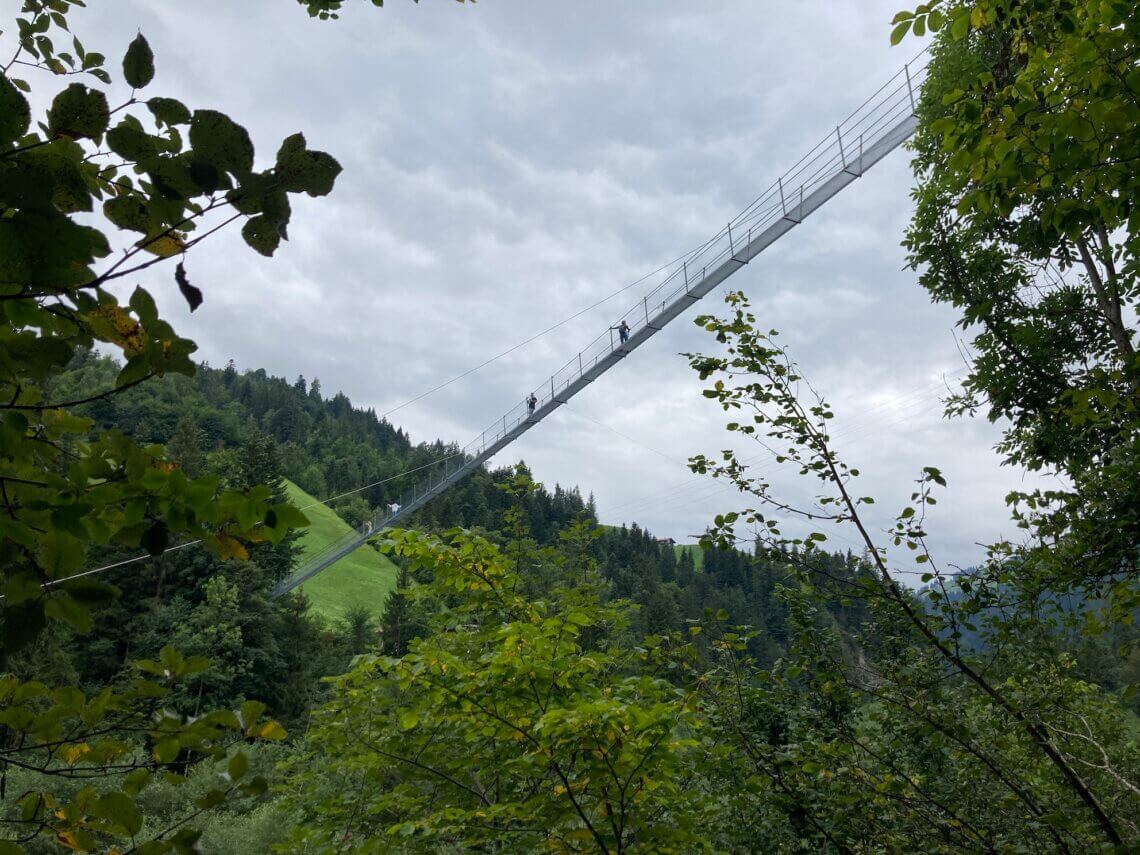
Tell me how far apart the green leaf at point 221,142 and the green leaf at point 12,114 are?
14 cm

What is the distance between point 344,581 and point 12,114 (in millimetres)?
67112

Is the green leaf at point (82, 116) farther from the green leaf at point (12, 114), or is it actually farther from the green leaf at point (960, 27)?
the green leaf at point (960, 27)

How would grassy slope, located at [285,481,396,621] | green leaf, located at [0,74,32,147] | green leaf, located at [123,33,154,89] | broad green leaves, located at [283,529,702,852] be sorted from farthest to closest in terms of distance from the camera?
grassy slope, located at [285,481,396,621] < broad green leaves, located at [283,529,702,852] < green leaf, located at [123,33,154,89] < green leaf, located at [0,74,32,147]

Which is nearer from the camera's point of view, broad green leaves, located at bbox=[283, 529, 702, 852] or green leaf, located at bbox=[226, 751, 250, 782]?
green leaf, located at bbox=[226, 751, 250, 782]

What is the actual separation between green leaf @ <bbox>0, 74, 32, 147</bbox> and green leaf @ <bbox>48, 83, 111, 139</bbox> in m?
0.18

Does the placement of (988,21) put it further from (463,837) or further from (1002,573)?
(463,837)

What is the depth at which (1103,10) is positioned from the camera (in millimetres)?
1758

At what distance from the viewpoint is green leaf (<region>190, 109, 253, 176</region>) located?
2.27ft

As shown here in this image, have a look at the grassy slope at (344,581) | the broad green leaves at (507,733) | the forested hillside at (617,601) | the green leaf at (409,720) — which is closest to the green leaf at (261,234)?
the forested hillside at (617,601)

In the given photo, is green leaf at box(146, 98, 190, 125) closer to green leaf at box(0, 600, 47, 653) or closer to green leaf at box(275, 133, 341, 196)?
green leaf at box(275, 133, 341, 196)

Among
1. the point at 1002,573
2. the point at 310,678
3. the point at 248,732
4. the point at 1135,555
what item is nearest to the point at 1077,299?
the point at 1135,555

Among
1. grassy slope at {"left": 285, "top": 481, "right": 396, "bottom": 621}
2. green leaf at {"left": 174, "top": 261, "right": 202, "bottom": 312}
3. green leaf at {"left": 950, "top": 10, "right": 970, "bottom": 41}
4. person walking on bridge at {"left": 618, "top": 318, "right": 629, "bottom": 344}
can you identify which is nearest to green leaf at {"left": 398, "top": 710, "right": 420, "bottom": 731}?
green leaf at {"left": 174, "top": 261, "right": 202, "bottom": 312}

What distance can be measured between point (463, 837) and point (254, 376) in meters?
141

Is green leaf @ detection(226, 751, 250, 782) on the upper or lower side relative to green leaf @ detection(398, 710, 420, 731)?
upper
